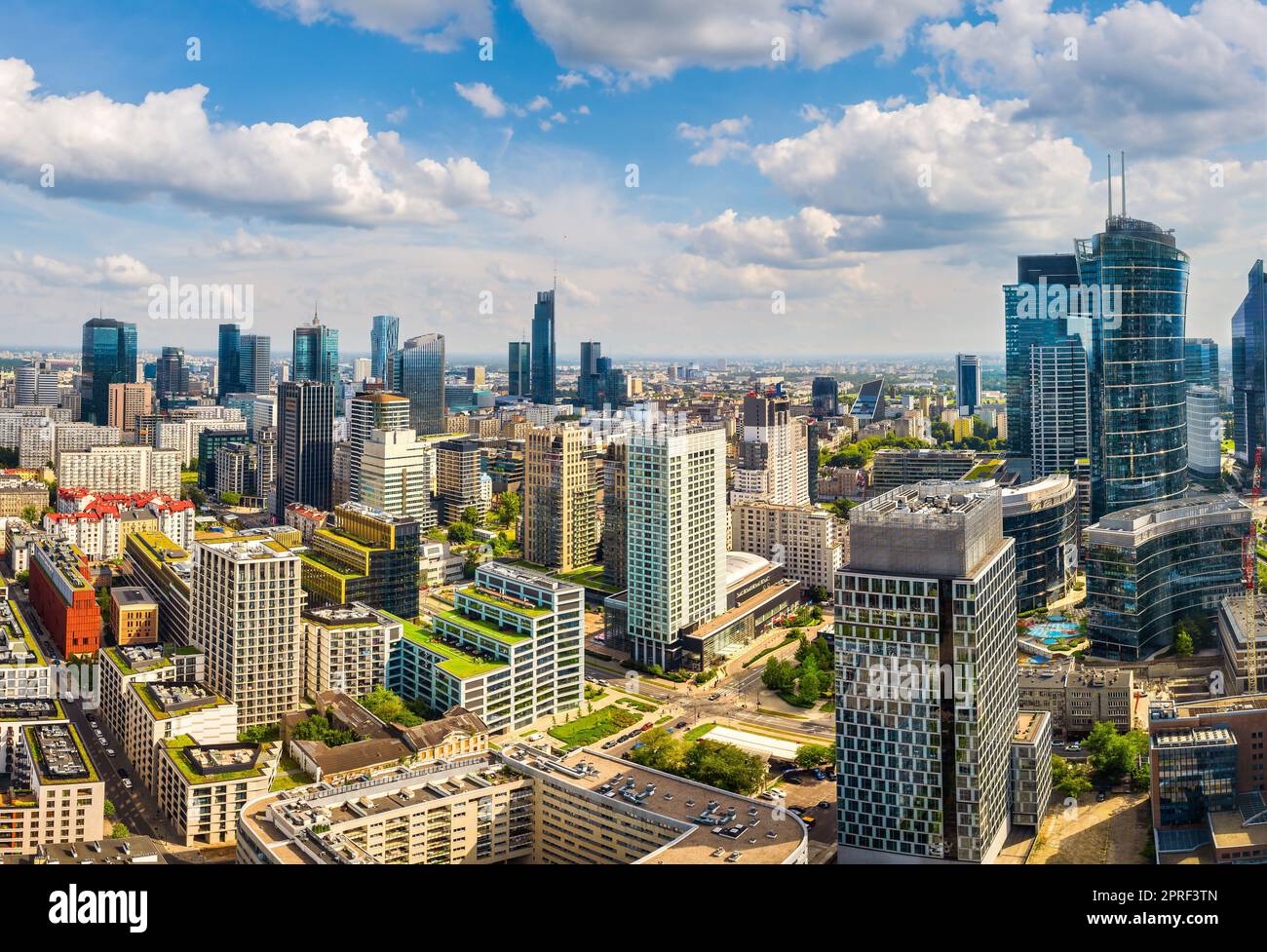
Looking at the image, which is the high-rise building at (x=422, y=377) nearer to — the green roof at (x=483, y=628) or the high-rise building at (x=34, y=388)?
the high-rise building at (x=34, y=388)

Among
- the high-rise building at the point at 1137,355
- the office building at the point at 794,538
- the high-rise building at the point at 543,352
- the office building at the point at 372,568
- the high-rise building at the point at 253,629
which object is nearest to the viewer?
the high-rise building at the point at 253,629

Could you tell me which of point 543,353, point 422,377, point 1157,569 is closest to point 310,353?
point 422,377

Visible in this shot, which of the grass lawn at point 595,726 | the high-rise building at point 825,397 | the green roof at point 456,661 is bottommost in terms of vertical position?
the grass lawn at point 595,726

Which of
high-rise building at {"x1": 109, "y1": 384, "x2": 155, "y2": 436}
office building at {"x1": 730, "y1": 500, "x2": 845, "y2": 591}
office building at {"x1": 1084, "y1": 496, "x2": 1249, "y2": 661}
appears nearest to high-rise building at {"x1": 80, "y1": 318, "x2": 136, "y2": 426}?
high-rise building at {"x1": 109, "y1": 384, "x2": 155, "y2": 436}

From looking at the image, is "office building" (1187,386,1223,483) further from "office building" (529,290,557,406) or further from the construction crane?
"office building" (529,290,557,406)

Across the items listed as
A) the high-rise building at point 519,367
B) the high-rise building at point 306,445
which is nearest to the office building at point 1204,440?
the high-rise building at point 306,445

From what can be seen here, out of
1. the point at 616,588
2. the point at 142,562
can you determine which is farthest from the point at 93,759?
the point at 616,588

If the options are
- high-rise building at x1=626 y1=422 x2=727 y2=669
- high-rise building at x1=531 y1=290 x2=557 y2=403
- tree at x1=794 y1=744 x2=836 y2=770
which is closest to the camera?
tree at x1=794 y1=744 x2=836 y2=770
